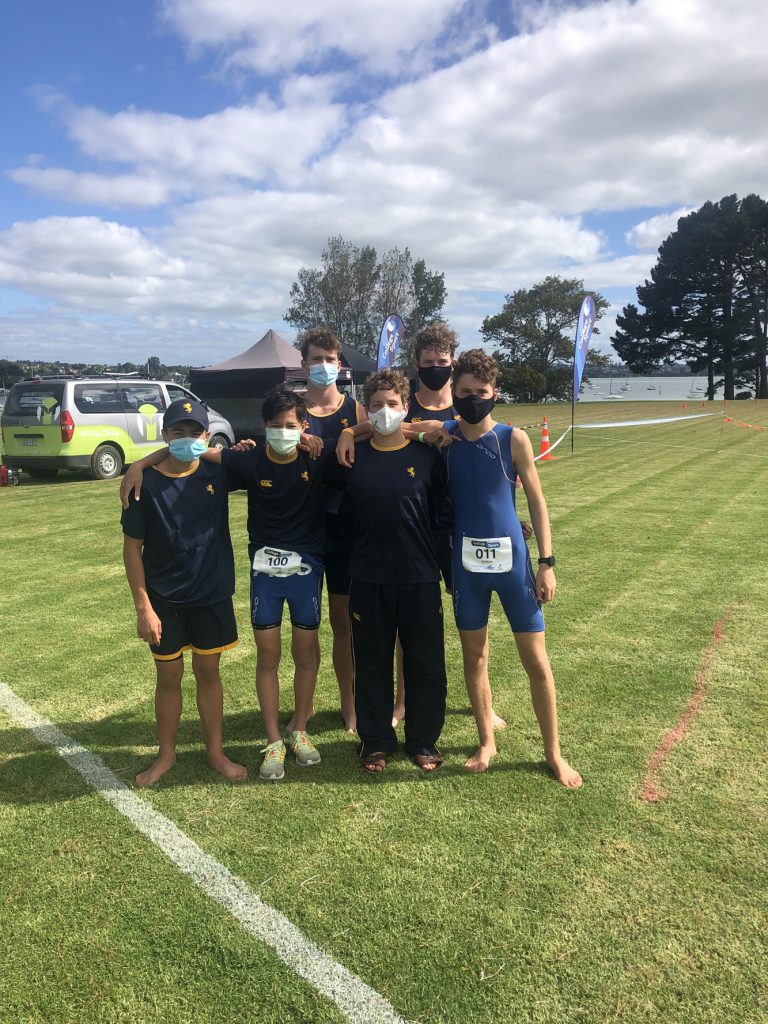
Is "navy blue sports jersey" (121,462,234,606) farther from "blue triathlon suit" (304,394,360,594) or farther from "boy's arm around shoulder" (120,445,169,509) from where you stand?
"blue triathlon suit" (304,394,360,594)

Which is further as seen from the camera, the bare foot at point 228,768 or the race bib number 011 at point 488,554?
the bare foot at point 228,768

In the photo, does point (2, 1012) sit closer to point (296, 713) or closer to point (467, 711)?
point (296, 713)

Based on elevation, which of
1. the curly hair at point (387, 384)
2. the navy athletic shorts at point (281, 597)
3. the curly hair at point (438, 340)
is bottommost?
the navy athletic shorts at point (281, 597)

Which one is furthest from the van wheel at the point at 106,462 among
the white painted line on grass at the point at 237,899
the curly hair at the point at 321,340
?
the curly hair at the point at 321,340

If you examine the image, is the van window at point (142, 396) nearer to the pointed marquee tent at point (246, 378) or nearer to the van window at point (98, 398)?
the van window at point (98, 398)

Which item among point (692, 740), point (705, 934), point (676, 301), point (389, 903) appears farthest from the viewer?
point (676, 301)

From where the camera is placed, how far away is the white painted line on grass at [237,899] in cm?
198

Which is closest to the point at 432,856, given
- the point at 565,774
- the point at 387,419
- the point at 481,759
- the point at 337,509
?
the point at 481,759

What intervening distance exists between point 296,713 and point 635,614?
121 inches

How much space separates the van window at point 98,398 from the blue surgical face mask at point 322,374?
398 inches

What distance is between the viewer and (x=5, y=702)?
3.94 m

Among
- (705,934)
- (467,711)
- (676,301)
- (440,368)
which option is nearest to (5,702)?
(467,711)

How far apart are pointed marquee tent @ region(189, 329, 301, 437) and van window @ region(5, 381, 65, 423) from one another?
32.7 ft

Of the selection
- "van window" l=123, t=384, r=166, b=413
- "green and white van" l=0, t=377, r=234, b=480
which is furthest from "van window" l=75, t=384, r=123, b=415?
"van window" l=123, t=384, r=166, b=413
